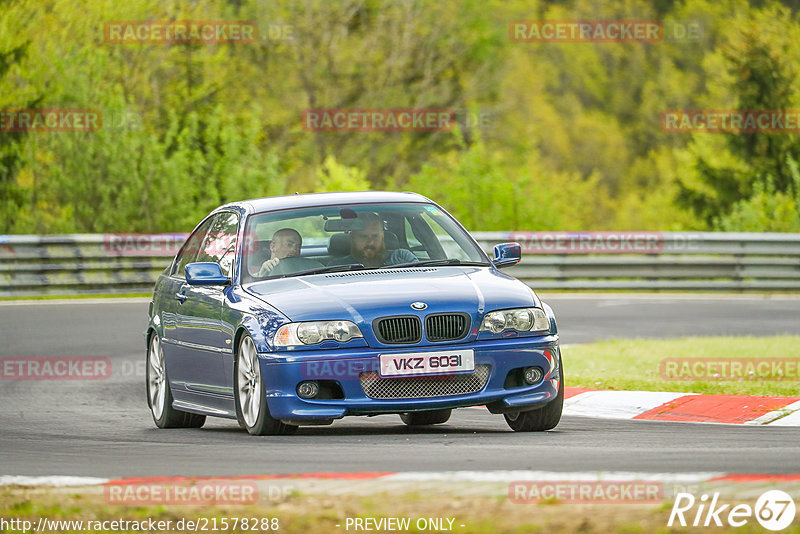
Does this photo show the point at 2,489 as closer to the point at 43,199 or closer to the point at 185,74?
the point at 43,199

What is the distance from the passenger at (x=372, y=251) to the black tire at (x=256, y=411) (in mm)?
926

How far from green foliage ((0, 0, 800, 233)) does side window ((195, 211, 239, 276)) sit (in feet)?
63.8

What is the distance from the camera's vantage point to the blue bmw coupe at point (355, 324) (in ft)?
30.4

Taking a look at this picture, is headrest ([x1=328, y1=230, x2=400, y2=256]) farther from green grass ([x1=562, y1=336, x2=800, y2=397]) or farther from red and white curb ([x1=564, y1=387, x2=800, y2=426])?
green grass ([x1=562, y1=336, x2=800, y2=397])

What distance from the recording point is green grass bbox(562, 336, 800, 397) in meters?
12.4

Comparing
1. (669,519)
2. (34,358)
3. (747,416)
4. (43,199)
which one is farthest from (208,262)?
(43,199)

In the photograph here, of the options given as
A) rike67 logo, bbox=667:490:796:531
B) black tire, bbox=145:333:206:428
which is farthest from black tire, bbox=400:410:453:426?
rike67 logo, bbox=667:490:796:531

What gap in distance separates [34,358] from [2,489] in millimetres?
10062

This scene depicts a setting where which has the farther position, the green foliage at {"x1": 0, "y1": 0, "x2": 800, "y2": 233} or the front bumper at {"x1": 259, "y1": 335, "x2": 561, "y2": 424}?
the green foliage at {"x1": 0, "y1": 0, "x2": 800, "y2": 233}

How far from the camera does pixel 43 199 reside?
101ft

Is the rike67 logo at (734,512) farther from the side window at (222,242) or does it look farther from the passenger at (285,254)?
the side window at (222,242)

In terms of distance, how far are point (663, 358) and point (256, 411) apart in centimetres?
629

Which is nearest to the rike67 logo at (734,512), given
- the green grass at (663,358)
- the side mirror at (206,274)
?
the side mirror at (206,274)

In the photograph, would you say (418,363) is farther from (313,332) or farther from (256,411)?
(256,411)
